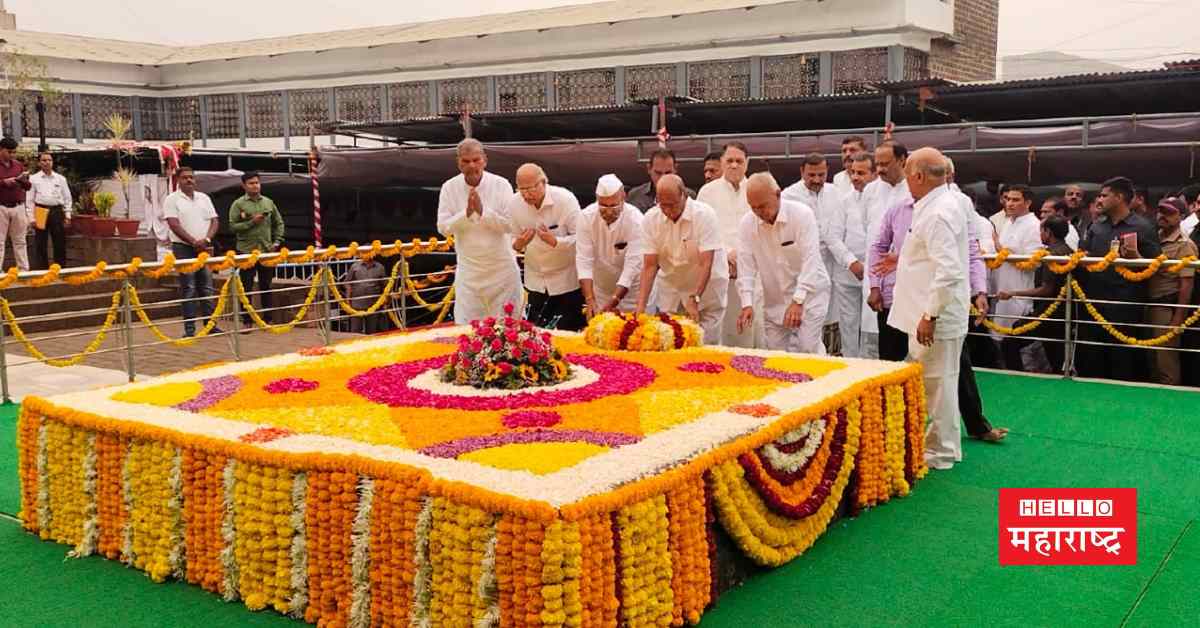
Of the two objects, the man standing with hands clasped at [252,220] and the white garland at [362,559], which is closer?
the white garland at [362,559]

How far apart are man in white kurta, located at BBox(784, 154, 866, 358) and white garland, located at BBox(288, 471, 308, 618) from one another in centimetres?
459

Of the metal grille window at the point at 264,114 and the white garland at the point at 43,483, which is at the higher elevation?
the metal grille window at the point at 264,114

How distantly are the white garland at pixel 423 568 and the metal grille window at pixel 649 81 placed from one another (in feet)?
53.7

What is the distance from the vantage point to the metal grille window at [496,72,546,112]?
20.7 meters

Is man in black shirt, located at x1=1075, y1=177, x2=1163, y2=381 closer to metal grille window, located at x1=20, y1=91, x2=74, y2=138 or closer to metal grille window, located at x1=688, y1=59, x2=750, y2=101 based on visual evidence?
metal grille window, located at x1=688, y1=59, x2=750, y2=101

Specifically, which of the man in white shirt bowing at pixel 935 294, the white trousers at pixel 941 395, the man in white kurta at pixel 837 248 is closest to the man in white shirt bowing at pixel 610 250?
the man in white kurta at pixel 837 248

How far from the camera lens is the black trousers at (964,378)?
564 cm

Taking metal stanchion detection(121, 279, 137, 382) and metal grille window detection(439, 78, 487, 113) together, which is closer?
metal stanchion detection(121, 279, 137, 382)

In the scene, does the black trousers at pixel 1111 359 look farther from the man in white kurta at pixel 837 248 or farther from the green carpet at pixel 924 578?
the green carpet at pixel 924 578

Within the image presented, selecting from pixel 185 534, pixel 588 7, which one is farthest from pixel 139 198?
pixel 185 534

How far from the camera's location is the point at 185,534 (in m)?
3.70

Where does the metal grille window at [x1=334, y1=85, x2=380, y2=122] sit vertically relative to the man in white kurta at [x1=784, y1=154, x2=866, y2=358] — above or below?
A: above

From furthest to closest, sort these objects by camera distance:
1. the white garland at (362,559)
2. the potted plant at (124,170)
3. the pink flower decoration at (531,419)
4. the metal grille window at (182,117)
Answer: the metal grille window at (182,117) → the potted plant at (124,170) → the pink flower decoration at (531,419) → the white garland at (362,559)

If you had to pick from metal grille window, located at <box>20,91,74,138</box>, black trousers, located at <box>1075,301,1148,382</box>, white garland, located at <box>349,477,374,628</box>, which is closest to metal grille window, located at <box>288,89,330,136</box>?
metal grille window, located at <box>20,91,74,138</box>
